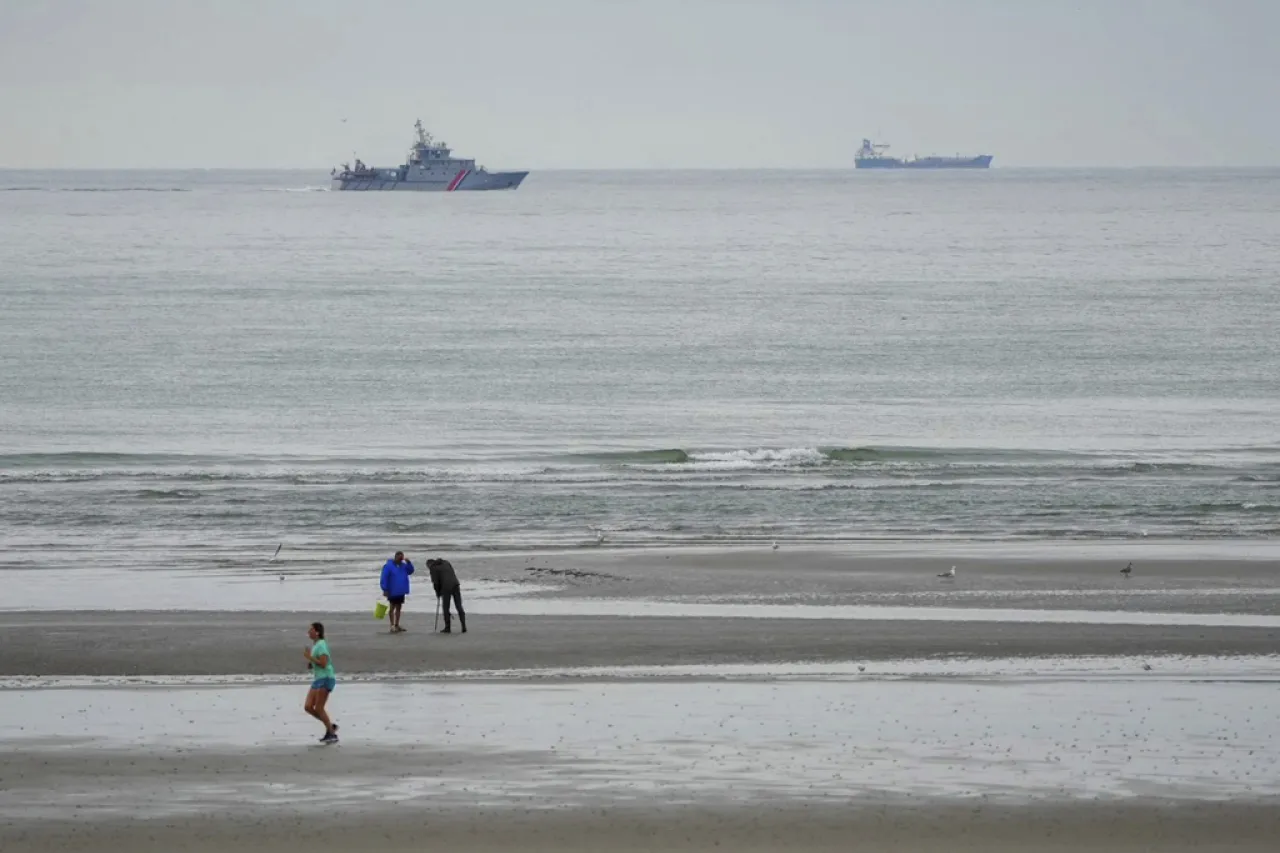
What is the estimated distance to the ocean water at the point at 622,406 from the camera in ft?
112

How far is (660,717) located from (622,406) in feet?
113

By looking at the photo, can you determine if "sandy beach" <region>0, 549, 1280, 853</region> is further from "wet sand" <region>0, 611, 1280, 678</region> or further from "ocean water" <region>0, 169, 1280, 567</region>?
"ocean water" <region>0, 169, 1280, 567</region>

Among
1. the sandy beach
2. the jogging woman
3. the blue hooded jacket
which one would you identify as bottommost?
the sandy beach

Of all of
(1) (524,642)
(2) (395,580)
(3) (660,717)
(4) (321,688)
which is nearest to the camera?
(4) (321,688)

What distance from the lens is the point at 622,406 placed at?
52312 millimetres

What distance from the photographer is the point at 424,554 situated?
2964 centimetres

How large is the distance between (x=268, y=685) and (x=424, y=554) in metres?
9.80

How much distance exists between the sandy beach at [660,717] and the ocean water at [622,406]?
248 inches

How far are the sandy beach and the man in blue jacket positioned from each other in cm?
38

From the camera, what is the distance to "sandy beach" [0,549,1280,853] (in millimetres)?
14852

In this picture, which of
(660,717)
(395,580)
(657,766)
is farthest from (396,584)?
(657,766)

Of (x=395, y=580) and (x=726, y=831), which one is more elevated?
(x=395, y=580)

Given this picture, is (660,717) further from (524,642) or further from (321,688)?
(524,642)

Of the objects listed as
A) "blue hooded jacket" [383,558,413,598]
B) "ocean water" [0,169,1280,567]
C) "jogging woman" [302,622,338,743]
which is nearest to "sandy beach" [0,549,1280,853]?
"jogging woman" [302,622,338,743]
